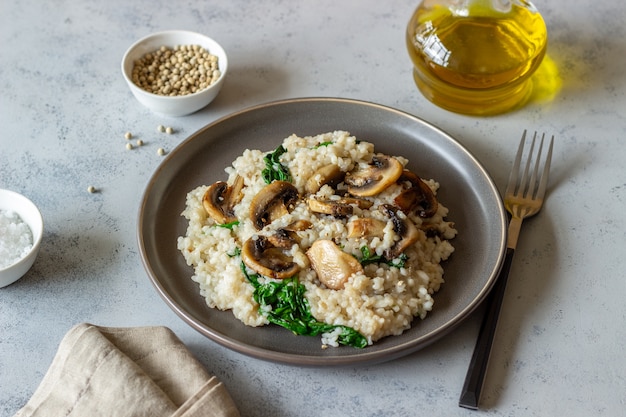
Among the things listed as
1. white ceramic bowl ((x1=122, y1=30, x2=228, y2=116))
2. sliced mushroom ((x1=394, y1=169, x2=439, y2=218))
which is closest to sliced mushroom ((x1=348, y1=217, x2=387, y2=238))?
sliced mushroom ((x1=394, y1=169, x2=439, y2=218))

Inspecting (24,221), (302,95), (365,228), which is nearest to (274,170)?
(365,228)

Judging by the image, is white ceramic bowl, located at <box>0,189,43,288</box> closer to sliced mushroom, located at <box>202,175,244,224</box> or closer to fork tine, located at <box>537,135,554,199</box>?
sliced mushroom, located at <box>202,175,244,224</box>

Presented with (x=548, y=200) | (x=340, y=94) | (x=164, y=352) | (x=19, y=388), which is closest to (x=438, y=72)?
(x=340, y=94)

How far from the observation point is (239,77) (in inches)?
192

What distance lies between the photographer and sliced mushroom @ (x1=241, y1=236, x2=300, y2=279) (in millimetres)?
3375

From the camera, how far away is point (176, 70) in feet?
15.2

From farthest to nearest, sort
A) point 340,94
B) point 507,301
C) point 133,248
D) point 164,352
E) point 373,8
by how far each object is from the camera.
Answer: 1. point 373,8
2. point 340,94
3. point 133,248
4. point 507,301
5. point 164,352

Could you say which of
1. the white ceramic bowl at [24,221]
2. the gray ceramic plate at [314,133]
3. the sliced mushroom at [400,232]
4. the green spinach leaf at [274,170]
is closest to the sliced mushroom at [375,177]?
the sliced mushroom at [400,232]

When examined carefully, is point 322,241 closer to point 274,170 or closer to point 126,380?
point 274,170

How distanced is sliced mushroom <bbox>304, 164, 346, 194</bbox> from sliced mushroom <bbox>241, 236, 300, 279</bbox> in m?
0.40

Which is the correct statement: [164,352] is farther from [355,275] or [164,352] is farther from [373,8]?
[373,8]

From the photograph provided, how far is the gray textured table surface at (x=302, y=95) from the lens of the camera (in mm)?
3361

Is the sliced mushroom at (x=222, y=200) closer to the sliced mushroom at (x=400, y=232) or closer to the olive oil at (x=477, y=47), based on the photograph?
the sliced mushroom at (x=400, y=232)

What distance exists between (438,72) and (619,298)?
162 centimetres
